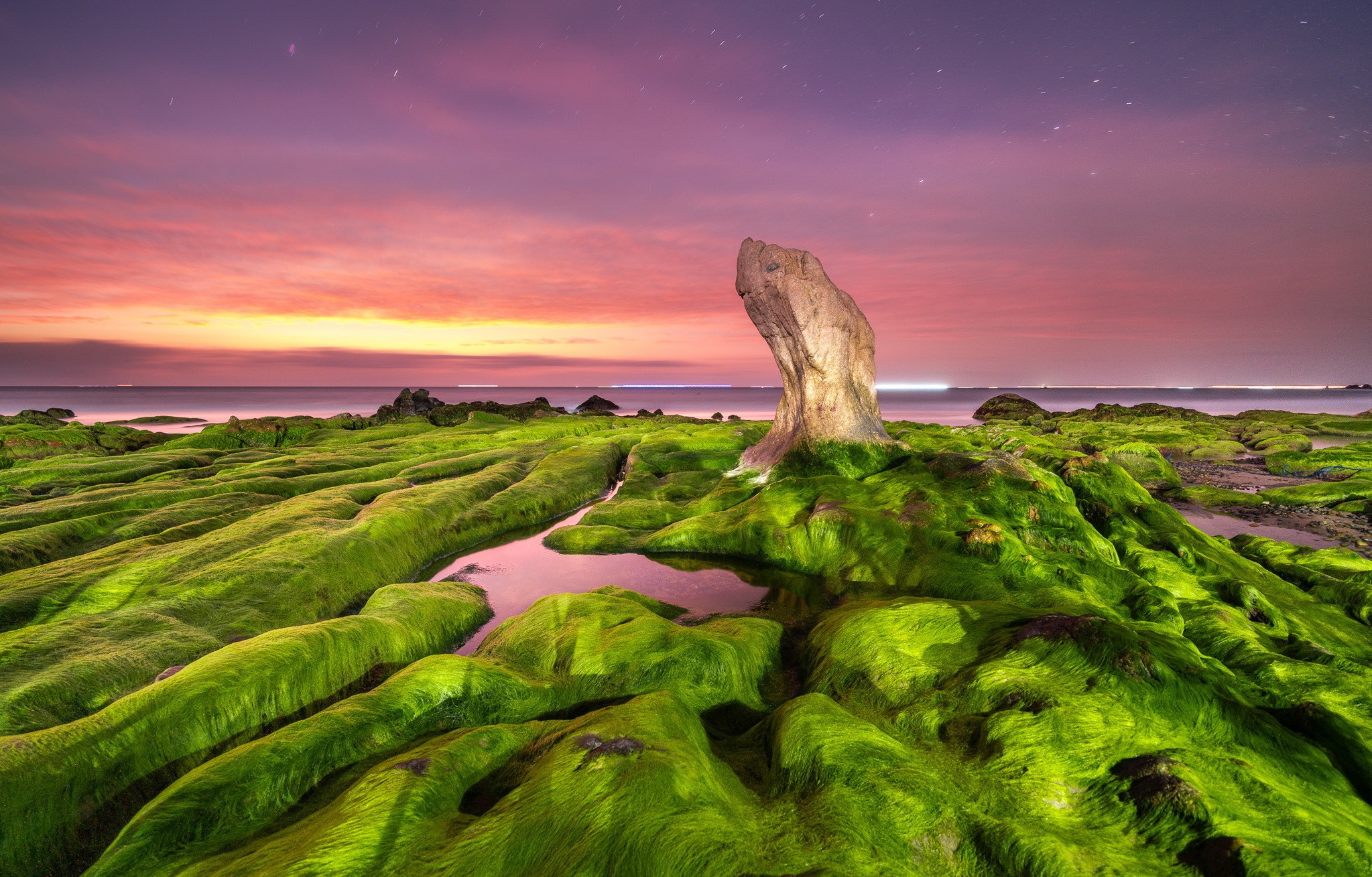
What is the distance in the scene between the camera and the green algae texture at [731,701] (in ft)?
14.9

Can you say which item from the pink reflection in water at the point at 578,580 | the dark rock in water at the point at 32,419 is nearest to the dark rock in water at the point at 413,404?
the dark rock in water at the point at 32,419

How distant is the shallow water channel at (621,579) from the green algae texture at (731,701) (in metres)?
0.47

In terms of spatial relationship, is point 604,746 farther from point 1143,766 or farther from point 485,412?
point 485,412

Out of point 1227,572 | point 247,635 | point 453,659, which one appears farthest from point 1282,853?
point 247,635

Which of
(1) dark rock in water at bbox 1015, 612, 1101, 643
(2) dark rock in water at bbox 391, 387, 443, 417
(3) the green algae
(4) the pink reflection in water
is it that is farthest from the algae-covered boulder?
(2) dark rock in water at bbox 391, 387, 443, 417

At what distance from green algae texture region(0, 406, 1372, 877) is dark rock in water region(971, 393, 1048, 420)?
2437 inches

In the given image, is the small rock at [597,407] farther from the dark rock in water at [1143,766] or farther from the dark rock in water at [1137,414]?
the dark rock in water at [1143,766]

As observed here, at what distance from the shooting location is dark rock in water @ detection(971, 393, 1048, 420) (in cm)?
6975

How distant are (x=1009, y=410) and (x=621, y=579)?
Answer: 243ft

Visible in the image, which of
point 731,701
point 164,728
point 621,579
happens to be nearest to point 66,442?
point 621,579

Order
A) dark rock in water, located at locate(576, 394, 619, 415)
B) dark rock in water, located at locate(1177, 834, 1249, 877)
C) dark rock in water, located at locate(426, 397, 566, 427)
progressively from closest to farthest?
dark rock in water, located at locate(1177, 834, 1249, 877), dark rock in water, located at locate(426, 397, 566, 427), dark rock in water, located at locate(576, 394, 619, 415)

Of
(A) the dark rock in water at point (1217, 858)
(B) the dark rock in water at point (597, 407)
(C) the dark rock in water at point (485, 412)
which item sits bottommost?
(A) the dark rock in water at point (1217, 858)

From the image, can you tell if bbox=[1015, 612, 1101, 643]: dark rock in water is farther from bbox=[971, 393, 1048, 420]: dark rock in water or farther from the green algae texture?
bbox=[971, 393, 1048, 420]: dark rock in water

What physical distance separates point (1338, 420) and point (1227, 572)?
70545 mm
